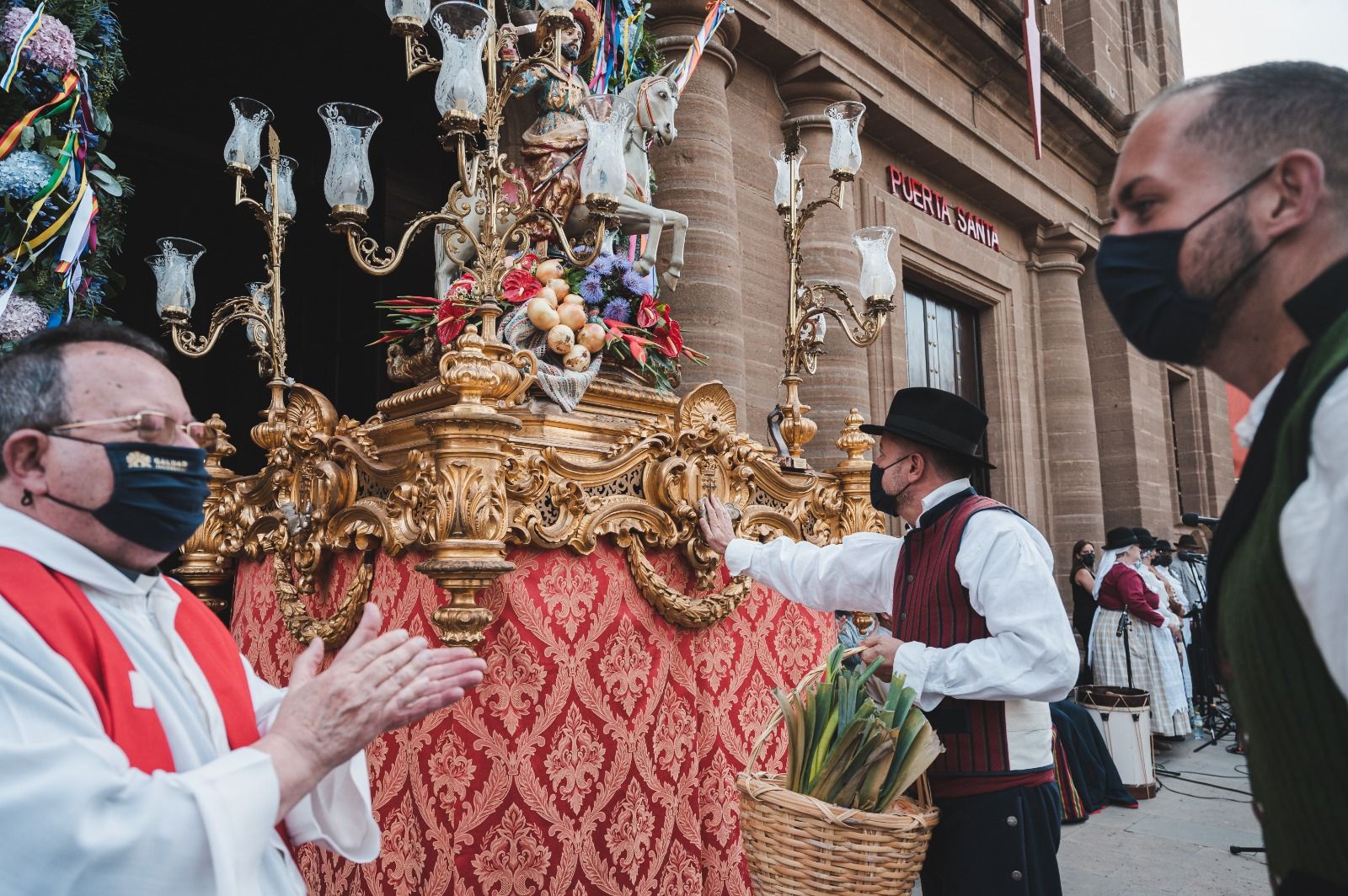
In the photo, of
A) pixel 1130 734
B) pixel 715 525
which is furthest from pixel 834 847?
pixel 1130 734

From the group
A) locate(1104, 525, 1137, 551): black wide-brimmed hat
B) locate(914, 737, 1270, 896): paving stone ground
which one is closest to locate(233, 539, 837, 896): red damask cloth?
locate(914, 737, 1270, 896): paving stone ground

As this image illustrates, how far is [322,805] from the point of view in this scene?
5.86ft

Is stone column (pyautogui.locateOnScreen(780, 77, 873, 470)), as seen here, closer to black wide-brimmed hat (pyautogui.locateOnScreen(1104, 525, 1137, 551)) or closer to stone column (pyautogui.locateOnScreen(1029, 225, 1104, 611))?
black wide-brimmed hat (pyautogui.locateOnScreen(1104, 525, 1137, 551))

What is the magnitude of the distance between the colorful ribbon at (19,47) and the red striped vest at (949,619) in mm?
3332

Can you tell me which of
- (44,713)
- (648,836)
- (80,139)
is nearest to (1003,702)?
(648,836)

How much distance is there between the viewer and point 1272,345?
119 centimetres

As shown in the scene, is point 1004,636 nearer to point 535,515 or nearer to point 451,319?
point 535,515

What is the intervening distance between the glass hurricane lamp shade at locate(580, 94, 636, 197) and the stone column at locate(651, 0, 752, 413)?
3126mm

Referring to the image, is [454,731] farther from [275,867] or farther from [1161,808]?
[1161,808]

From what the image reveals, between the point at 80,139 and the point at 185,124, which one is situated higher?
the point at 185,124

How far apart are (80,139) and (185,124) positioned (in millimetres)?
5505

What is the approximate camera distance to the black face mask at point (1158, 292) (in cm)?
123

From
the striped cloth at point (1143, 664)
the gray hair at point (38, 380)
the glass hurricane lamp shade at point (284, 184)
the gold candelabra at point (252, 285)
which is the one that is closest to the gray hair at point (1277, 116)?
the gray hair at point (38, 380)

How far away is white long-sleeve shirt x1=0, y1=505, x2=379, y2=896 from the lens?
1.20 meters
